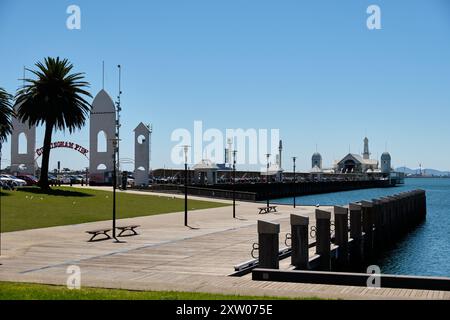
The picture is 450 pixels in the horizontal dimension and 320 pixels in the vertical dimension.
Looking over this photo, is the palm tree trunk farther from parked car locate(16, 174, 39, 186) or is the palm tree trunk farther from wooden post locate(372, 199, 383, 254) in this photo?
wooden post locate(372, 199, 383, 254)

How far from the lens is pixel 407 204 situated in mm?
55062

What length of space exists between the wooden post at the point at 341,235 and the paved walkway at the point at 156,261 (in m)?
2.68

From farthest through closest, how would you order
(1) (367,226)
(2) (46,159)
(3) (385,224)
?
(2) (46,159) < (3) (385,224) < (1) (367,226)

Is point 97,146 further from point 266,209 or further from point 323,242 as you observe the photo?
point 323,242

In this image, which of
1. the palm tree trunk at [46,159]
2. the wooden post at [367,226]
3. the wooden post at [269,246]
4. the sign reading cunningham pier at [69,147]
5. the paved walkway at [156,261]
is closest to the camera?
the paved walkway at [156,261]

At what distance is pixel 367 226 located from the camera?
1291 inches

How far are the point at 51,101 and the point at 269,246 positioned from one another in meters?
41.7

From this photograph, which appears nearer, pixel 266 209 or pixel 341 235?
pixel 341 235

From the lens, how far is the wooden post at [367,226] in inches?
1265

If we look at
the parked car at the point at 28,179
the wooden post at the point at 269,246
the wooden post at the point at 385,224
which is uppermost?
the parked car at the point at 28,179

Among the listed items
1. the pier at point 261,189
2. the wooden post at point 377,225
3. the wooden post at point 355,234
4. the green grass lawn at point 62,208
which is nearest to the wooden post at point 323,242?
the wooden post at point 355,234

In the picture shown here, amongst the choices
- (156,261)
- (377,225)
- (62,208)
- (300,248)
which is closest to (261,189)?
(377,225)

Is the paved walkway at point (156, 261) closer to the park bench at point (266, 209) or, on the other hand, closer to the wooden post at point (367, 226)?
the wooden post at point (367, 226)
